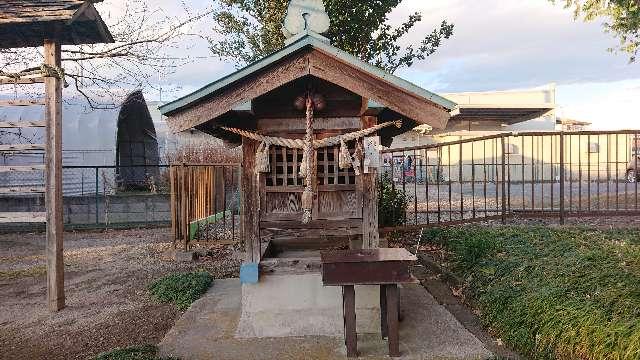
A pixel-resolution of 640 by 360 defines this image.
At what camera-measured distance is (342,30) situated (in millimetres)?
11305

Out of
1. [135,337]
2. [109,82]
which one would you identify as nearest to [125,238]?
[109,82]

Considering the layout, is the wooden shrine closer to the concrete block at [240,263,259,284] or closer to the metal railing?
the concrete block at [240,263,259,284]

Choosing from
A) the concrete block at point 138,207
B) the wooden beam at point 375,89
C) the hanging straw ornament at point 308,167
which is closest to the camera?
the wooden beam at point 375,89

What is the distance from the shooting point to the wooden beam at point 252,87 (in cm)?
491

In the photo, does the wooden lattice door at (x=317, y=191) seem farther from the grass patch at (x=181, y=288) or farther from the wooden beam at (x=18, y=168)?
the wooden beam at (x=18, y=168)

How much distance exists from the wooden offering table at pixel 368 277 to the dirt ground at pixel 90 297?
7.34ft

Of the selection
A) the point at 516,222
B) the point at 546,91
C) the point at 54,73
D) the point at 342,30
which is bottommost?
the point at 516,222

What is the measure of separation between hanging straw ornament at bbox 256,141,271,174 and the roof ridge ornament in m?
1.35

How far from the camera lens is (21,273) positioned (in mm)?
9312

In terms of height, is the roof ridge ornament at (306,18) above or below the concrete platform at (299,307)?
above

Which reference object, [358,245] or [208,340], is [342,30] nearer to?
[358,245]

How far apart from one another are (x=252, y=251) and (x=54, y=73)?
3.79 m

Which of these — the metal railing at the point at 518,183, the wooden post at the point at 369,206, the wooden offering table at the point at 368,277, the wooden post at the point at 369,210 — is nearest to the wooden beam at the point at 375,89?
the wooden post at the point at 369,206

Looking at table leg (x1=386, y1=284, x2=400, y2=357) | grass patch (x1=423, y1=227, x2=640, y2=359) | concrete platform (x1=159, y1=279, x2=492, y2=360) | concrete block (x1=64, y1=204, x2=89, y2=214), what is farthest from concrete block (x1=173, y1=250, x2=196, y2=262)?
concrete block (x1=64, y1=204, x2=89, y2=214)
